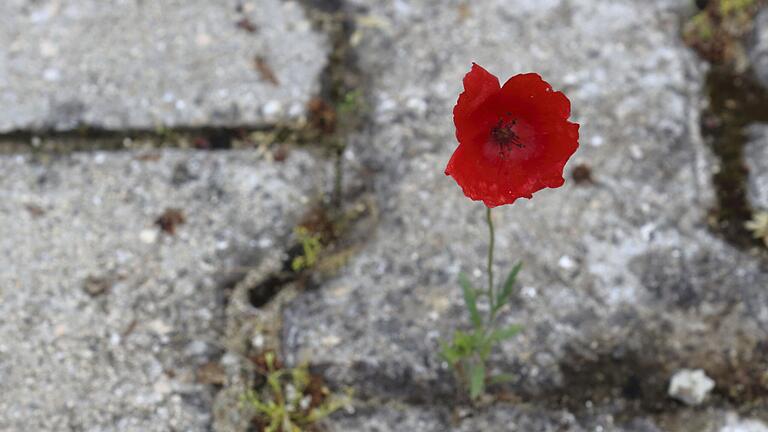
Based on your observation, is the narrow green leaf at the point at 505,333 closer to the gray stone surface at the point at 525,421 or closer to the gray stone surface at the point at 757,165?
the gray stone surface at the point at 525,421

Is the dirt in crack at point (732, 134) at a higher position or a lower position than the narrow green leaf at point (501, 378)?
higher

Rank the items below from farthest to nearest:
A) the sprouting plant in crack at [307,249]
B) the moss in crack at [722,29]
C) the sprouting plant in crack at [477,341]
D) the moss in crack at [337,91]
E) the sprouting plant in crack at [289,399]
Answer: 1. the moss in crack at [722,29]
2. the moss in crack at [337,91]
3. the sprouting plant in crack at [307,249]
4. the sprouting plant in crack at [289,399]
5. the sprouting plant in crack at [477,341]

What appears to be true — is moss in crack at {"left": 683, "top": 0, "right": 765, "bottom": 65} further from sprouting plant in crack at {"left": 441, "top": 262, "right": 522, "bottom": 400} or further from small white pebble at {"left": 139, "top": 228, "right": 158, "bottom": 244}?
small white pebble at {"left": 139, "top": 228, "right": 158, "bottom": 244}

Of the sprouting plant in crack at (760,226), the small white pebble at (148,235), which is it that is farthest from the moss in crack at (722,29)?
the small white pebble at (148,235)

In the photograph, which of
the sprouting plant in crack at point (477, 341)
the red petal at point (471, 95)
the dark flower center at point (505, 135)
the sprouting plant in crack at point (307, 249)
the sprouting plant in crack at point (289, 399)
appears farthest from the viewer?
the sprouting plant in crack at point (307, 249)

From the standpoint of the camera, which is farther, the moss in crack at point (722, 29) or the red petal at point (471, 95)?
the moss in crack at point (722, 29)

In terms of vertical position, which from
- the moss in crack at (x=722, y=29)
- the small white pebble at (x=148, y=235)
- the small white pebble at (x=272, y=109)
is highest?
the moss in crack at (x=722, y=29)

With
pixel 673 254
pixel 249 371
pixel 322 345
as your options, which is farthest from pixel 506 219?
pixel 249 371

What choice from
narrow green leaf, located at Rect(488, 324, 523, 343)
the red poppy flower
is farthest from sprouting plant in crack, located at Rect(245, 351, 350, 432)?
the red poppy flower
